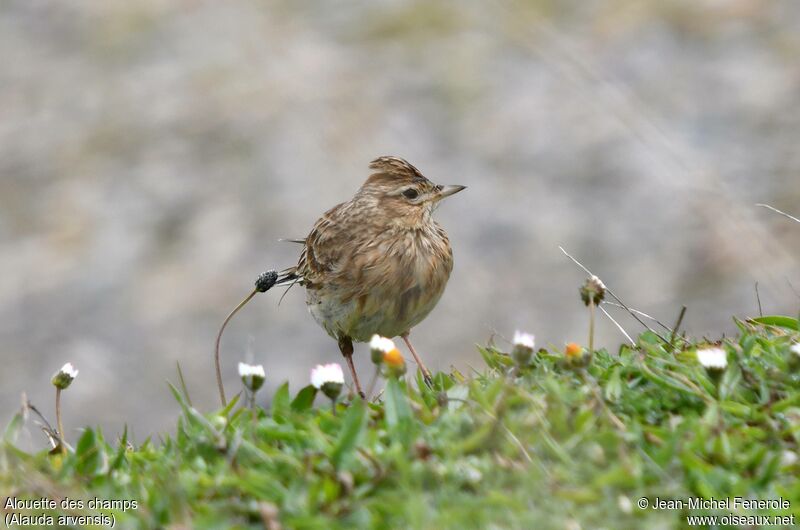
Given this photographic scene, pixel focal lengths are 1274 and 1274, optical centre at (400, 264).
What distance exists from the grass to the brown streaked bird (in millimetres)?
1827

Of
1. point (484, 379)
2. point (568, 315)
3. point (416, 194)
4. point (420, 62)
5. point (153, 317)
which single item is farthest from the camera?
point (420, 62)

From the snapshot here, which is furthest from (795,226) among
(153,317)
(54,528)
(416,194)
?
(54,528)

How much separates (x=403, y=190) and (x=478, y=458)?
11.0 ft

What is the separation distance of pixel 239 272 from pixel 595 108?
3.14 m

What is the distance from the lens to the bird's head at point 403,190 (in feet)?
23.2

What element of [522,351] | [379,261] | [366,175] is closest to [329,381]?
[522,351]

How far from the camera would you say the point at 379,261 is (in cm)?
662

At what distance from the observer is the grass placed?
3.62 m

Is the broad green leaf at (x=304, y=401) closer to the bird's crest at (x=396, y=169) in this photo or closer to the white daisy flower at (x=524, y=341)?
the white daisy flower at (x=524, y=341)

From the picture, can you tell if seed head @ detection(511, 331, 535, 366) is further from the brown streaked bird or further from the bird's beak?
the bird's beak

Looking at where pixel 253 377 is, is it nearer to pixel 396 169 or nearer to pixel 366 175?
pixel 396 169

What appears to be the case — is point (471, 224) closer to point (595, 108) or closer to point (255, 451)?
point (595, 108)

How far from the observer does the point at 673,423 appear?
168 inches

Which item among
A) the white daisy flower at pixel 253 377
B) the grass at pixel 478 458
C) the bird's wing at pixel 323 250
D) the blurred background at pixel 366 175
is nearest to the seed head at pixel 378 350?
the grass at pixel 478 458
